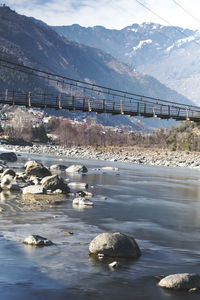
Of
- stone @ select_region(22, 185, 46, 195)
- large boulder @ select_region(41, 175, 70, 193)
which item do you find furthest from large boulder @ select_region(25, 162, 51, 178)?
stone @ select_region(22, 185, 46, 195)

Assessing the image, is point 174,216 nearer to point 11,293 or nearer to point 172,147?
point 11,293

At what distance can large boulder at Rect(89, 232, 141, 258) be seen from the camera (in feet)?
36.2

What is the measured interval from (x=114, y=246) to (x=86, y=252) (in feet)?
2.62

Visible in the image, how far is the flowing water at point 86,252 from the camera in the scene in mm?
8750

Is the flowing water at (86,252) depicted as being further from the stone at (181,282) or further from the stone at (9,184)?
the stone at (9,184)

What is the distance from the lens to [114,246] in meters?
11.0

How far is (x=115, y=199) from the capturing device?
2277 cm

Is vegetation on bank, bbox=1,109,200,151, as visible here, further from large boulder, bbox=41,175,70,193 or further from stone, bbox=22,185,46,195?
stone, bbox=22,185,46,195

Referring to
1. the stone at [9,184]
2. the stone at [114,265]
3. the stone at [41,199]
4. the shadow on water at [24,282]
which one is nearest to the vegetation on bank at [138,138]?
the stone at [9,184]

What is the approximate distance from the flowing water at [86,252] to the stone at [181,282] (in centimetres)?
18

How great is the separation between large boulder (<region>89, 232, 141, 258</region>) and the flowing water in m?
0.26

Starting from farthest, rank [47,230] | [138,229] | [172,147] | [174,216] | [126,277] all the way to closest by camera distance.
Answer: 1. [172,147]
2. [174,216]
3. [138,229]
4. [47,230]
5. [126,277]

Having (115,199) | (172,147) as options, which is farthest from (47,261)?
(172,147)

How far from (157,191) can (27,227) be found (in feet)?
50.1
